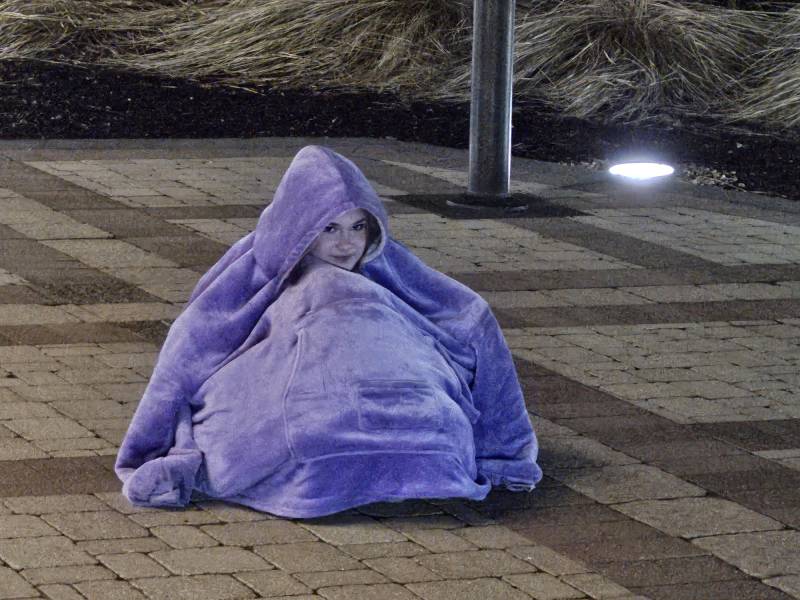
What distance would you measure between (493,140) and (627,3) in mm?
5008

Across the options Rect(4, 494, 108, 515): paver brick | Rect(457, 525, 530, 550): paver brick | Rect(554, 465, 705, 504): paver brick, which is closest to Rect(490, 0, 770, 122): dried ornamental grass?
Rect(554, 465, 705, 504): paver brick

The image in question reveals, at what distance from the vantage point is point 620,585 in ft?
13.9

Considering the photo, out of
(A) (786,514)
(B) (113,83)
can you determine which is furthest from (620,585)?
(B) (113,83)

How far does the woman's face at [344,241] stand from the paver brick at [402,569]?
96cm

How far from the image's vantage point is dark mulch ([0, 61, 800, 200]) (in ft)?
39.1

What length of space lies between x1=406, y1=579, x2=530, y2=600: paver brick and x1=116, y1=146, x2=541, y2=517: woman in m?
0.46

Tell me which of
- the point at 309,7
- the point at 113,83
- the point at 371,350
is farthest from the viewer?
the point at 309,7

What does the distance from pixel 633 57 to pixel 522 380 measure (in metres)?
8.20

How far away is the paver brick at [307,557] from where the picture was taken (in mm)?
4266

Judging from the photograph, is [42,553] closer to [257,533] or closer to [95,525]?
[95,525]

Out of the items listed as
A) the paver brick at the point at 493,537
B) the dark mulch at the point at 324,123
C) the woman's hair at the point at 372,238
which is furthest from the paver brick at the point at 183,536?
the dark mulch at the point at 324,123

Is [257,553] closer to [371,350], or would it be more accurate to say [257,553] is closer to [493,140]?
[371,350]

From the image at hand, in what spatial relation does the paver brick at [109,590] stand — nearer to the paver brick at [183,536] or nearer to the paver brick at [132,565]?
the paver brick at [132,565]

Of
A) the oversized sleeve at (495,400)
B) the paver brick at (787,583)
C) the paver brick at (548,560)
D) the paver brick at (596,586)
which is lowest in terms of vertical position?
the paver brick at (787,583)
